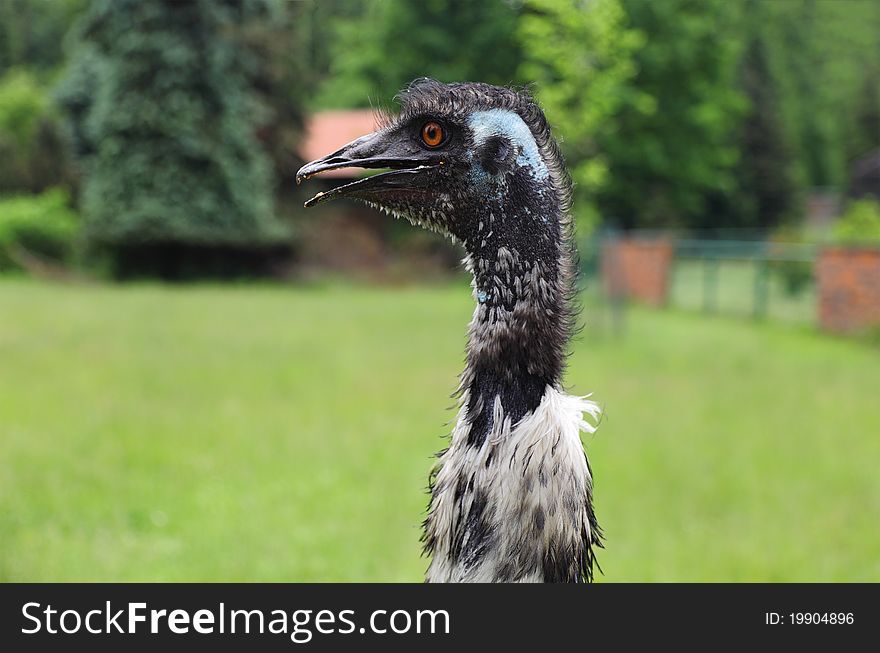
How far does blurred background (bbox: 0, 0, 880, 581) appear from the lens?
5.46 m

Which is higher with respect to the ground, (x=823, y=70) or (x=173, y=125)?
(x=173, y=125)

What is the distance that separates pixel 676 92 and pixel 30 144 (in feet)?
69.9

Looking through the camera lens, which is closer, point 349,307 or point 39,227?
point 349,307

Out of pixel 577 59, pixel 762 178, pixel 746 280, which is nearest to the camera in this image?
pixel 577 59

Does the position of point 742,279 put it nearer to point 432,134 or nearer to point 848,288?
point 848,288

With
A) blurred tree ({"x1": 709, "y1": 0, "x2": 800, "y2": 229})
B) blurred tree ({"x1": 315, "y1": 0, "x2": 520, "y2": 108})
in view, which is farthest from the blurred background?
blurred tree ({"x1": 709, "y1": 0, "x2": 800, "y2": 229})

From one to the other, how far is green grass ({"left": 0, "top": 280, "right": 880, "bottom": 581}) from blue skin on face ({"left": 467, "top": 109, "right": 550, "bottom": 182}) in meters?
1.28

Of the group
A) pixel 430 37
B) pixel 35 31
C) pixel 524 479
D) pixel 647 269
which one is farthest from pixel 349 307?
→ pixel 524 479

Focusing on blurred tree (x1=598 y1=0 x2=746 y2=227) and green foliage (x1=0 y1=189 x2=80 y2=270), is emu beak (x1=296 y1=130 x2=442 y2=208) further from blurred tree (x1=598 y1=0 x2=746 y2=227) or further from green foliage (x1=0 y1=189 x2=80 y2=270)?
green foliage (x1=0 y1=189 x2=80 y2=270)

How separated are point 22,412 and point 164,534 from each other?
11.2 feet

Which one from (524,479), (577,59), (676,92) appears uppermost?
(676,92)

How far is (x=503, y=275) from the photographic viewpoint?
5.10ft

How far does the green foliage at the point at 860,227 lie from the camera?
18625 mm

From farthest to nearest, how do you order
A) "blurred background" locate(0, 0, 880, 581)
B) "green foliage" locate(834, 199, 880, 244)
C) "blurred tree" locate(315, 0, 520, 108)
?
1. "green foliage" locate(834, 199, 880, 244)
2. "blurred background" locate(0, 0, 880, 581)
3. "blurred tree" locate(315, 0, 520, 108)
